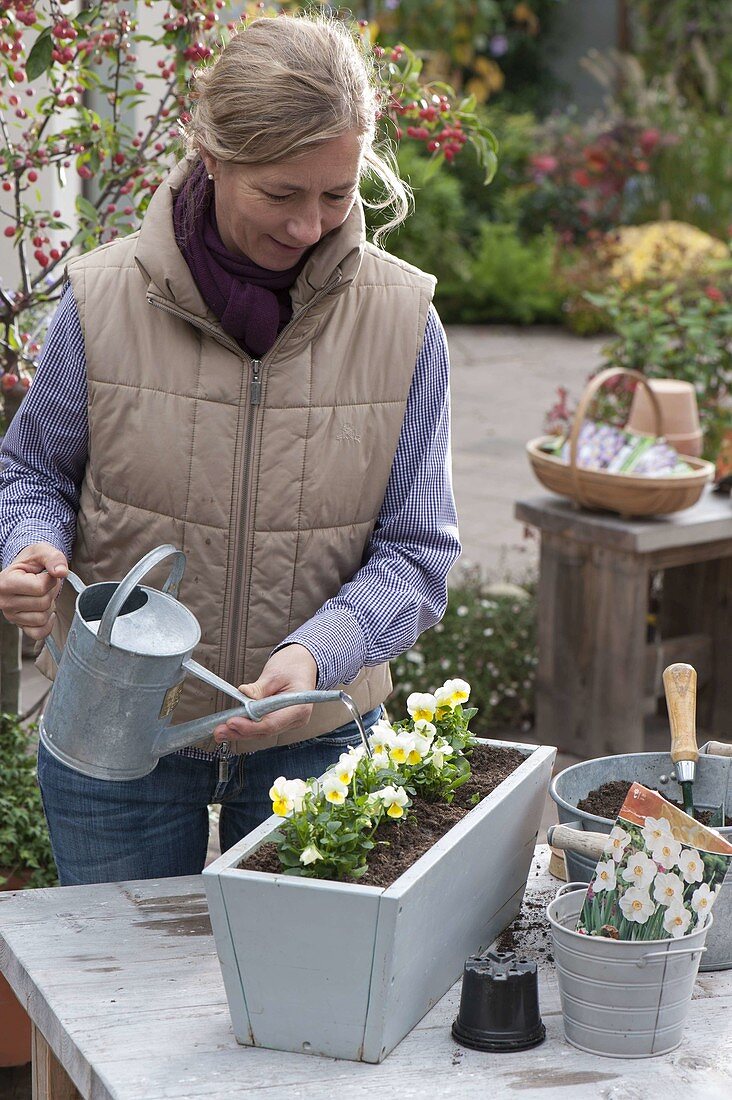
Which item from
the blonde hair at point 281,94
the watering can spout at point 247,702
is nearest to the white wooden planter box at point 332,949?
the watering can spout at point 247,702

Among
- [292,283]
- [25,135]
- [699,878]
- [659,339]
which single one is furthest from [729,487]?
[699,878]

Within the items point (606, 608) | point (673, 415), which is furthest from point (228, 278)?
point (673, 415)

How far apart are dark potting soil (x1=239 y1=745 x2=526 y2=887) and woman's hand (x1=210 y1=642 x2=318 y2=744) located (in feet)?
0.46

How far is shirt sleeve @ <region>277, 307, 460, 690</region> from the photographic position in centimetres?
175

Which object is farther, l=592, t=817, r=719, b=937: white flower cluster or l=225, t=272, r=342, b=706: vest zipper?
l=225, t=272, r=342, b=706: vest zipper

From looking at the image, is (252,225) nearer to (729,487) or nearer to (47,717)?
(47,717)

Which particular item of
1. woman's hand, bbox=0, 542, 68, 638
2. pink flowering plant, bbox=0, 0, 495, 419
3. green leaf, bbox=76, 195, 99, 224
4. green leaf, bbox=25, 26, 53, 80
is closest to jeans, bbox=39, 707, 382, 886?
woman's hand, bbox=0, 542, 68, 638

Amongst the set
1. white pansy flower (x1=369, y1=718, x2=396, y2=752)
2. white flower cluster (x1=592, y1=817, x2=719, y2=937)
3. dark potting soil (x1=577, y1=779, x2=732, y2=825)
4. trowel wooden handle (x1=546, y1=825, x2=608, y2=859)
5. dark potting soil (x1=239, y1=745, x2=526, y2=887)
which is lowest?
dark potting soil (x1=577, y1=779, x2=732, y2=825)

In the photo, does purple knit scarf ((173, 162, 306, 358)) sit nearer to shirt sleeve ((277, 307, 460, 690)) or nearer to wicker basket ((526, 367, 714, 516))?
shirt sleeve ((277, 307, 460, 690))

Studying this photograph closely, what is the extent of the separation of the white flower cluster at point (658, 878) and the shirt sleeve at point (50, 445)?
0.77 meters

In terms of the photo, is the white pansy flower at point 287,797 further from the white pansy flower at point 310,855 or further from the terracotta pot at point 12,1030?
the terracotta pot at point 12,1030

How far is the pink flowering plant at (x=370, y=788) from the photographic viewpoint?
137 centimetres

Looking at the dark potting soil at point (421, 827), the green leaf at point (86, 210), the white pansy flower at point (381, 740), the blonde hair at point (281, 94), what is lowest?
the dark potting soil at point (421, 827)

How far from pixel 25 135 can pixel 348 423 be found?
117 cm
